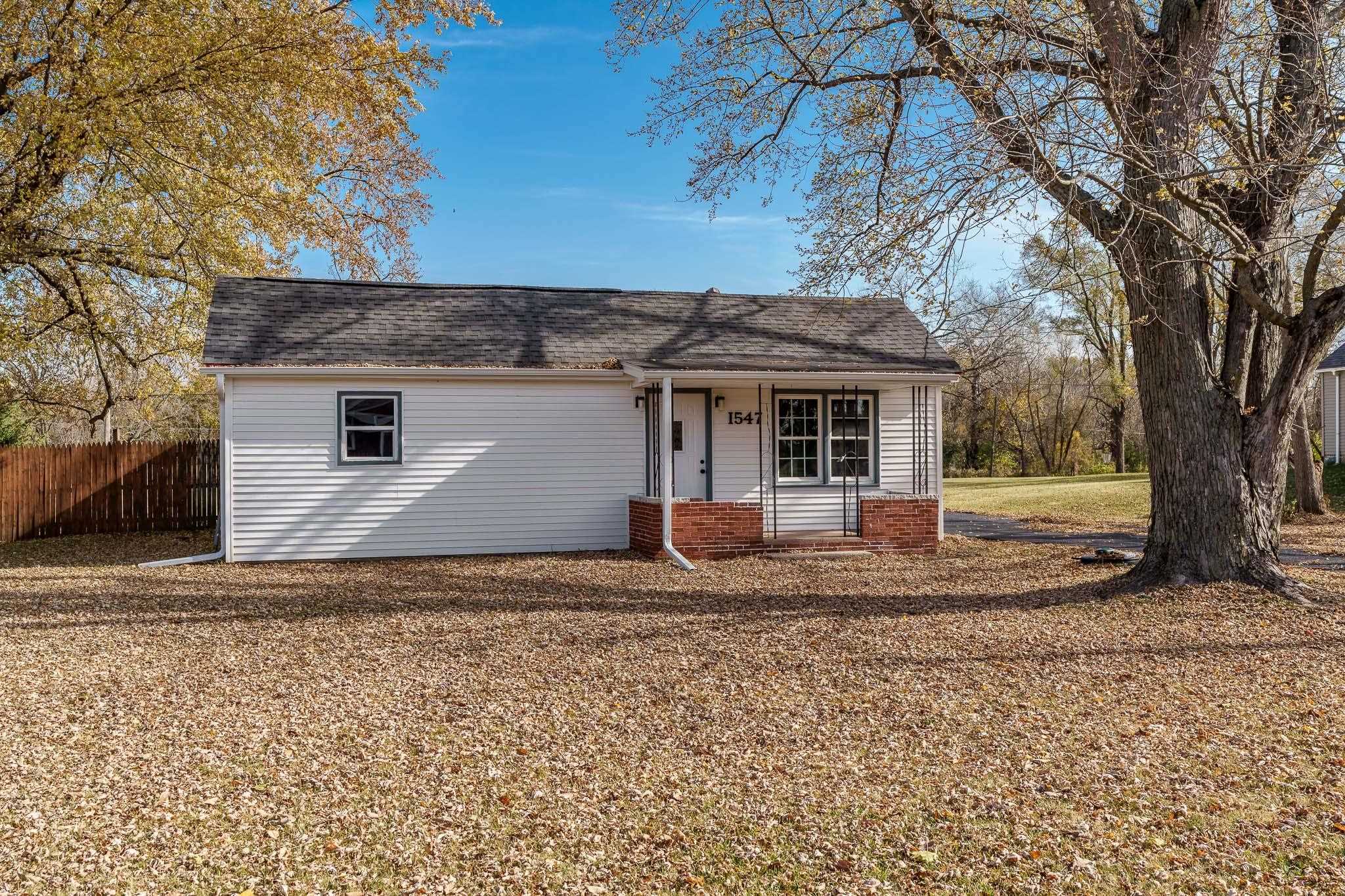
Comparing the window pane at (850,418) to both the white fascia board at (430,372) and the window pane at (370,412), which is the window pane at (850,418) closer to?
the white fascia board at (430,372)

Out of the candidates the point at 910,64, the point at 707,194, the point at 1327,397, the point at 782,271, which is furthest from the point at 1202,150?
the point at 1327,397

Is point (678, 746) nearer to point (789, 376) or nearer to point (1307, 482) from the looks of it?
point (789, 376)

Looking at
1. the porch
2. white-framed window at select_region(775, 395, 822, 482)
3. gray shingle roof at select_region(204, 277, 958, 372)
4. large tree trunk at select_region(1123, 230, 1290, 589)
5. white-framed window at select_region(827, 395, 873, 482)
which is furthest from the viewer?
white-framed window at select_region(827, 395, 873, 482)

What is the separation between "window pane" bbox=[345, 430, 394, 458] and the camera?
1200 centimetres

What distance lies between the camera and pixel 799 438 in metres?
13.5

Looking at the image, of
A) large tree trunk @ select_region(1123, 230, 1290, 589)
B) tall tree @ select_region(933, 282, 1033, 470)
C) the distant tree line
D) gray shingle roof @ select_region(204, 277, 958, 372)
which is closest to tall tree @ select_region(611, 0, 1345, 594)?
large tree trunk @ select_region(1123, 230, 1290, 589)

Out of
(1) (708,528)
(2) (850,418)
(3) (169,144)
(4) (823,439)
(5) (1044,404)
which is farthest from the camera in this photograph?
(5) (1044,404)

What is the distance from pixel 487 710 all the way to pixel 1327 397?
28.6m

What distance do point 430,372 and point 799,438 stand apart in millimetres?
5569

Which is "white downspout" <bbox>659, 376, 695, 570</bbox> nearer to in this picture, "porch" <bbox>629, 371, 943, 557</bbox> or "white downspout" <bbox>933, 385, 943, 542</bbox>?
"porch" <bbox>629, 371, 943, 557</bbox>

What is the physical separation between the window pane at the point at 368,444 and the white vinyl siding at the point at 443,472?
0.61ft

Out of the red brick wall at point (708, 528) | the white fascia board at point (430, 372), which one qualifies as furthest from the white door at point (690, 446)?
the white fascia board at point (430, 372)

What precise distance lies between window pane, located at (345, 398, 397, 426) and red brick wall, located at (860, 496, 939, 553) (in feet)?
22.4

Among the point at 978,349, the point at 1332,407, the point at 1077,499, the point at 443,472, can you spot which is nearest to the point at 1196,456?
the point at 443,472
